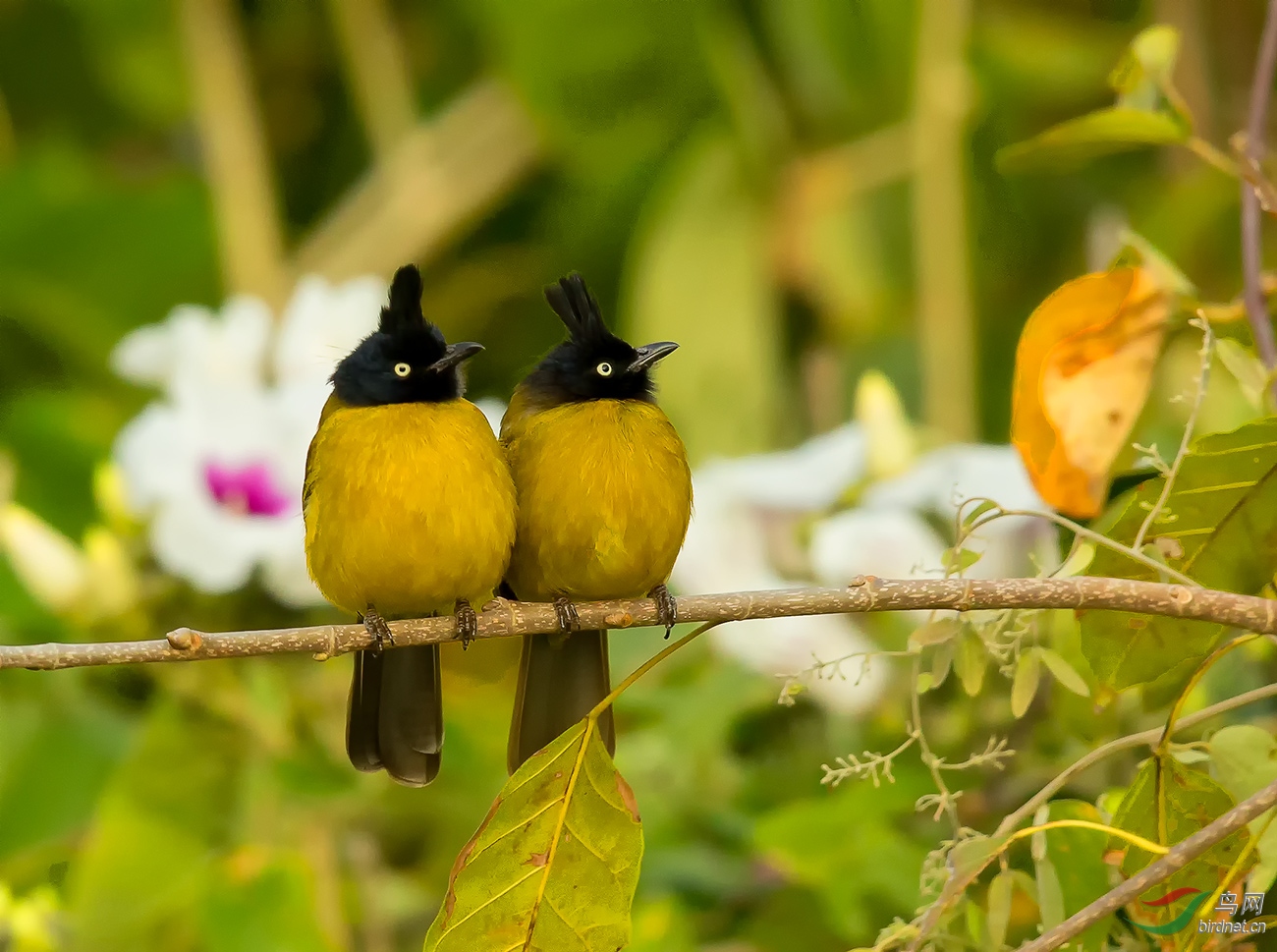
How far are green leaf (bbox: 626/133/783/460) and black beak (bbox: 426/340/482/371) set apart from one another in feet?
2.47

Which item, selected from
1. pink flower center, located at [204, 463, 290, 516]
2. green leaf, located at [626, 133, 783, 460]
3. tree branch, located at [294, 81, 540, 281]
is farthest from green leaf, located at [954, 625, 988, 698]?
tree branch, located at [294, 81, 540, 281]

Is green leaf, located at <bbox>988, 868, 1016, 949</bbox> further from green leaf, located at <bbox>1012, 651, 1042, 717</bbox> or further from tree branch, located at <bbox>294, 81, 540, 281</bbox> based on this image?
tree branch, located at <bbox>294, 81, 540, 281</bbox>

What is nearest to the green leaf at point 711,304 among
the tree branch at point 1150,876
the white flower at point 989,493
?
the white flower at point 989,493

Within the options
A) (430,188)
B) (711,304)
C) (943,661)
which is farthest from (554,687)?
(430,188)

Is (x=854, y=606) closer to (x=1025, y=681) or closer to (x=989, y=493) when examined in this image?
(x=1025, y=681)

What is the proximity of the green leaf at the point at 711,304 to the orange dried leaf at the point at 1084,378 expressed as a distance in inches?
35.5

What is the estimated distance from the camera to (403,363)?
93 cm

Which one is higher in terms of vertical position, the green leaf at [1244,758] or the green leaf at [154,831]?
the green leaf at [1244,758]

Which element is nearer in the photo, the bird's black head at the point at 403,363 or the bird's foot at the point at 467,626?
the bird's foot at the point at 467,626

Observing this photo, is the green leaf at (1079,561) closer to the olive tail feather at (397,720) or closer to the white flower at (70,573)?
the olive tail feather at (397,720)

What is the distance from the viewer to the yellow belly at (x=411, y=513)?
0.85 meters

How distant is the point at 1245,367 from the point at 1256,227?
0.47 feet

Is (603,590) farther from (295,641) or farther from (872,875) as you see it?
(295,641)

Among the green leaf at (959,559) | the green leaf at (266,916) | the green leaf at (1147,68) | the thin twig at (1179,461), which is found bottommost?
the green leaf at (266,916)
